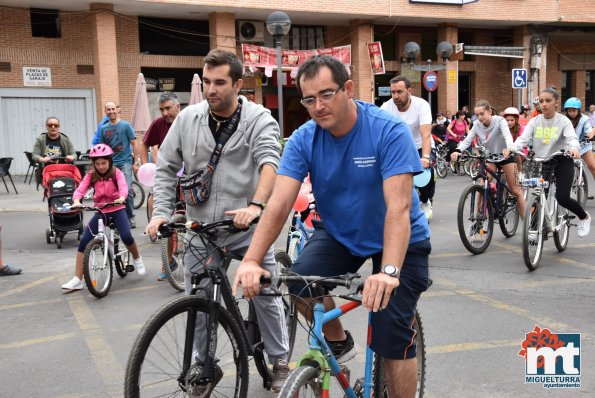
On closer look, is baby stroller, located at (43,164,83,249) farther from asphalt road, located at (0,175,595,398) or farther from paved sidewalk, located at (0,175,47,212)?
paved sidewalk, located at (0,175,47,212)

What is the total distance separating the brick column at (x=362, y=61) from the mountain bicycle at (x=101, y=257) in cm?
2187

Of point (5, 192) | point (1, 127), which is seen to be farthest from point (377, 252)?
point (1, 127)

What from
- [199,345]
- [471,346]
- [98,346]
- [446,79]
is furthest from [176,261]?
[446,79]

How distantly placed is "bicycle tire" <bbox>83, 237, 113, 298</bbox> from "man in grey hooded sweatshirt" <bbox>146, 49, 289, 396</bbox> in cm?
281

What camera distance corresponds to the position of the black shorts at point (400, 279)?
2.83m

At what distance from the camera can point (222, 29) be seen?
25.0 m

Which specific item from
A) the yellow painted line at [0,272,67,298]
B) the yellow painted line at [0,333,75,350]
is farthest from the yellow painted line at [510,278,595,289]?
the yellow painted line at [0,272,67,298]

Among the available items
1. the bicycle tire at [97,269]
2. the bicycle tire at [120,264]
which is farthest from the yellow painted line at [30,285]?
the bicycle tire at [97,269]

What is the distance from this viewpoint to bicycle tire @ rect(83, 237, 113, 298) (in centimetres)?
635

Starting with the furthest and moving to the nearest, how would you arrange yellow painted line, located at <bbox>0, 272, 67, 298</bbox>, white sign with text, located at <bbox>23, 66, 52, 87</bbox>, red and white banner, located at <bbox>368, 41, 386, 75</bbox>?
red and white banner, located at <bbox>368, 41, 386, 75</bbox>
white sign with text, located at <bbox>23, 66, 52, 87</bbox>
yellow painted line, located at <bbox>0, 272, 67, 298</bbox>

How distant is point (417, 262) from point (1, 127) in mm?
21977

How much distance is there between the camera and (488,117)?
28.5 ft

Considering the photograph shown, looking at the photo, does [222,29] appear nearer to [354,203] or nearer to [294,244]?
[294,244]

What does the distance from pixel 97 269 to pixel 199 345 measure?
3.74 metres
